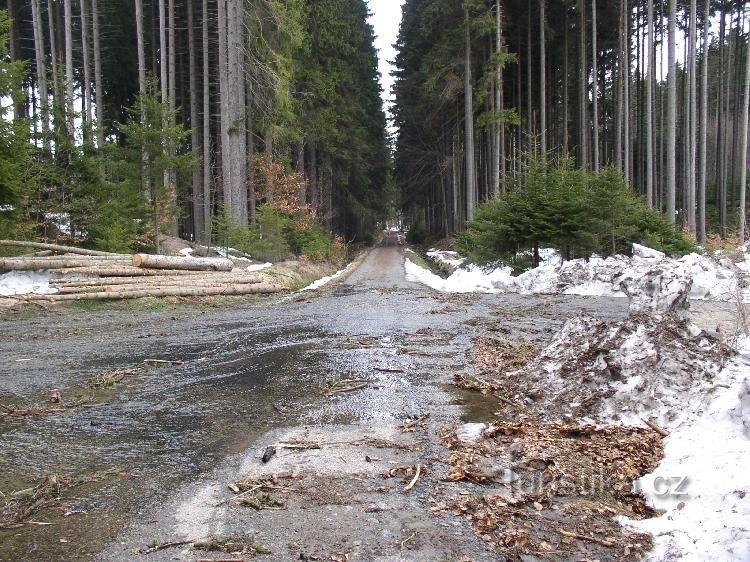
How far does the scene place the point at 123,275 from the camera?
1452 cm

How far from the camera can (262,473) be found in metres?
4.05

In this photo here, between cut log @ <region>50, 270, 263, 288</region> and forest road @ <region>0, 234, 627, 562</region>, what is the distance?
2919 mm

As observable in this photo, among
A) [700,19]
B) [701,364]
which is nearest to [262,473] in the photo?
[701,364]

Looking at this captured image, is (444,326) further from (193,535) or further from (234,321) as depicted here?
(193,535)

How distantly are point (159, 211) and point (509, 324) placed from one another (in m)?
14.6

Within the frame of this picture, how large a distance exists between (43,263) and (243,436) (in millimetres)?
11785

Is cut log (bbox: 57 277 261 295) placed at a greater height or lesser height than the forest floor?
greater

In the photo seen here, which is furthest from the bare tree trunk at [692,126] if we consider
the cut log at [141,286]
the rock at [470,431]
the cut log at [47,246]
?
the cut log at [47,246]

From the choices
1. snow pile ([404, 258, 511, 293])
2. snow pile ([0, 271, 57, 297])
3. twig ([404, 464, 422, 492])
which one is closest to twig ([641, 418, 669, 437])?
twig ([404, 464, 422, 492])

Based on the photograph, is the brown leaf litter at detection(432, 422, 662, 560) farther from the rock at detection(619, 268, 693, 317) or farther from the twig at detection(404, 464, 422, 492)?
the rock at detection(619, 268, 693, 317)

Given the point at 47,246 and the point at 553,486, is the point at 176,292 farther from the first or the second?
the point at 553,486

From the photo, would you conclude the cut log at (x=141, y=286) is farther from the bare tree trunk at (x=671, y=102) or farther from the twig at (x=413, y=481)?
the bare tree trunk at (x=671, y=102)

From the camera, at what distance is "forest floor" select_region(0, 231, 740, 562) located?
314cm

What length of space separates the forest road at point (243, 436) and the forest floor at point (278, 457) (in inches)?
0.8
